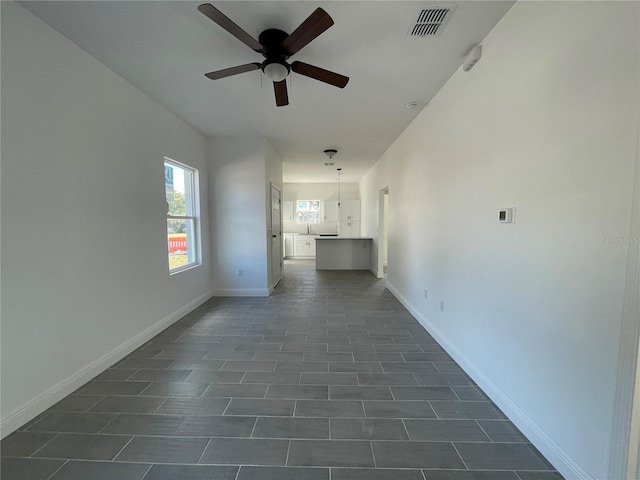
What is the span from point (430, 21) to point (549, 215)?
147cm

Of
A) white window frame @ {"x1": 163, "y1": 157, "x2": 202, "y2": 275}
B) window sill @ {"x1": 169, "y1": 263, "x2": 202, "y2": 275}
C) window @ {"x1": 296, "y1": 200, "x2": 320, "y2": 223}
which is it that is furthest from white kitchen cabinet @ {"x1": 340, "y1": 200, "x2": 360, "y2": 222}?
window sill @ {"x1": 169, "y1": 263, "x2": 202, "y2": 275}

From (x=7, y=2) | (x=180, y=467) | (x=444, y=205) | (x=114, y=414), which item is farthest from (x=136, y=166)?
(x=444, y=205)

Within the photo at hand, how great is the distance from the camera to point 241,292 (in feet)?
14.5

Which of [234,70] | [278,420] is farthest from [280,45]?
[278,420]

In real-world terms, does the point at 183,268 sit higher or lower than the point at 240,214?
lower

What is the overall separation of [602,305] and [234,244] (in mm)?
4194

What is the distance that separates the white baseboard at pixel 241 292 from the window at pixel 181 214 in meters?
0.72

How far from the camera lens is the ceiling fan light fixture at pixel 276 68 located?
6.30ft

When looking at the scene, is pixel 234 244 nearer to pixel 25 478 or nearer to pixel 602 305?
pixel 25 478

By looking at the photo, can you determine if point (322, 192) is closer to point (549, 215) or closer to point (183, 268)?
point (183, 268)

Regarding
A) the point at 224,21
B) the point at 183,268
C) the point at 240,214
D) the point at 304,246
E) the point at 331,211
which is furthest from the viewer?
the point at 304,246

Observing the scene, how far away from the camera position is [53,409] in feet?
5.73

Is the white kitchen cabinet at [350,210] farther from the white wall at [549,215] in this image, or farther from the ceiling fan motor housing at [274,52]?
the ceiling fan motor housing at [274,52]

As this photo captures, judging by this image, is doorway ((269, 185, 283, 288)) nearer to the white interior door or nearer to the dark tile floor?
the white interior door
